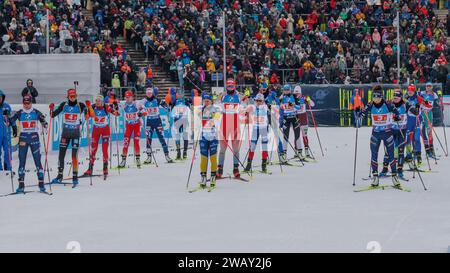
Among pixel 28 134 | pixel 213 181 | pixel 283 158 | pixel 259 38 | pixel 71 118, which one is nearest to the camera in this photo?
pixel 28 134

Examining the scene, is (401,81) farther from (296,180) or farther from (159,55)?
(296,180)

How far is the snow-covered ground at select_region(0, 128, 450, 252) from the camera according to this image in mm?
13539

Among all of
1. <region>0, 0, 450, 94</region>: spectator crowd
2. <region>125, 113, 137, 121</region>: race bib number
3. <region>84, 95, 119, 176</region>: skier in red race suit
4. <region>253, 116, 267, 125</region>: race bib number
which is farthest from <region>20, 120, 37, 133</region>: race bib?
<region>0, 0, 450, 94</region>: spectator crowd

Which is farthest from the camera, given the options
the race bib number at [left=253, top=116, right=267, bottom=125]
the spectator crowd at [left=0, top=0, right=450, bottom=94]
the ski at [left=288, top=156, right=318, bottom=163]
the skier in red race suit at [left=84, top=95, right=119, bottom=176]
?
the spectator crowd at [left=0, top=0, right=450, bottom=94]

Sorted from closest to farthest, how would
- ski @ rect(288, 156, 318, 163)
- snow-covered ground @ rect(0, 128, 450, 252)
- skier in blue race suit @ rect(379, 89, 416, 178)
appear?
snow-covered ground @ rect(0, 128, 450, 252) → skier in blue race suit @ rect(379, 89, 416, 178) → ski @ rect(288, 156, 318, 163)

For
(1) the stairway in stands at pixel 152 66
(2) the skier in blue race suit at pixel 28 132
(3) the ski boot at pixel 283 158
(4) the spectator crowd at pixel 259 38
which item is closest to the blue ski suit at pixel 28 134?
(2) the skier in blue race suit at pixel 28 132

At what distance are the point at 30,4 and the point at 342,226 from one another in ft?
91.1

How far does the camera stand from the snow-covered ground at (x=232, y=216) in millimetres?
13539

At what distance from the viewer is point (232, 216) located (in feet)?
53.5

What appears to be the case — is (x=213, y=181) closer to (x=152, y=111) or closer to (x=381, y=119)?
(x=381, y=119)

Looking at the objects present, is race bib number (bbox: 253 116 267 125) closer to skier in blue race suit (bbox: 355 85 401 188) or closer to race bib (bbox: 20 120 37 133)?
skier in blue race suit (bbox: 355 85 401 188)

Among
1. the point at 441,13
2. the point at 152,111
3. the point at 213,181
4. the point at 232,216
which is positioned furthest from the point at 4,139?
the point at 441,13

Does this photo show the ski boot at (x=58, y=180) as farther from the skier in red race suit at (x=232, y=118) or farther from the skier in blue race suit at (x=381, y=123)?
the skier in blue race suit at (x=381, y=123)
